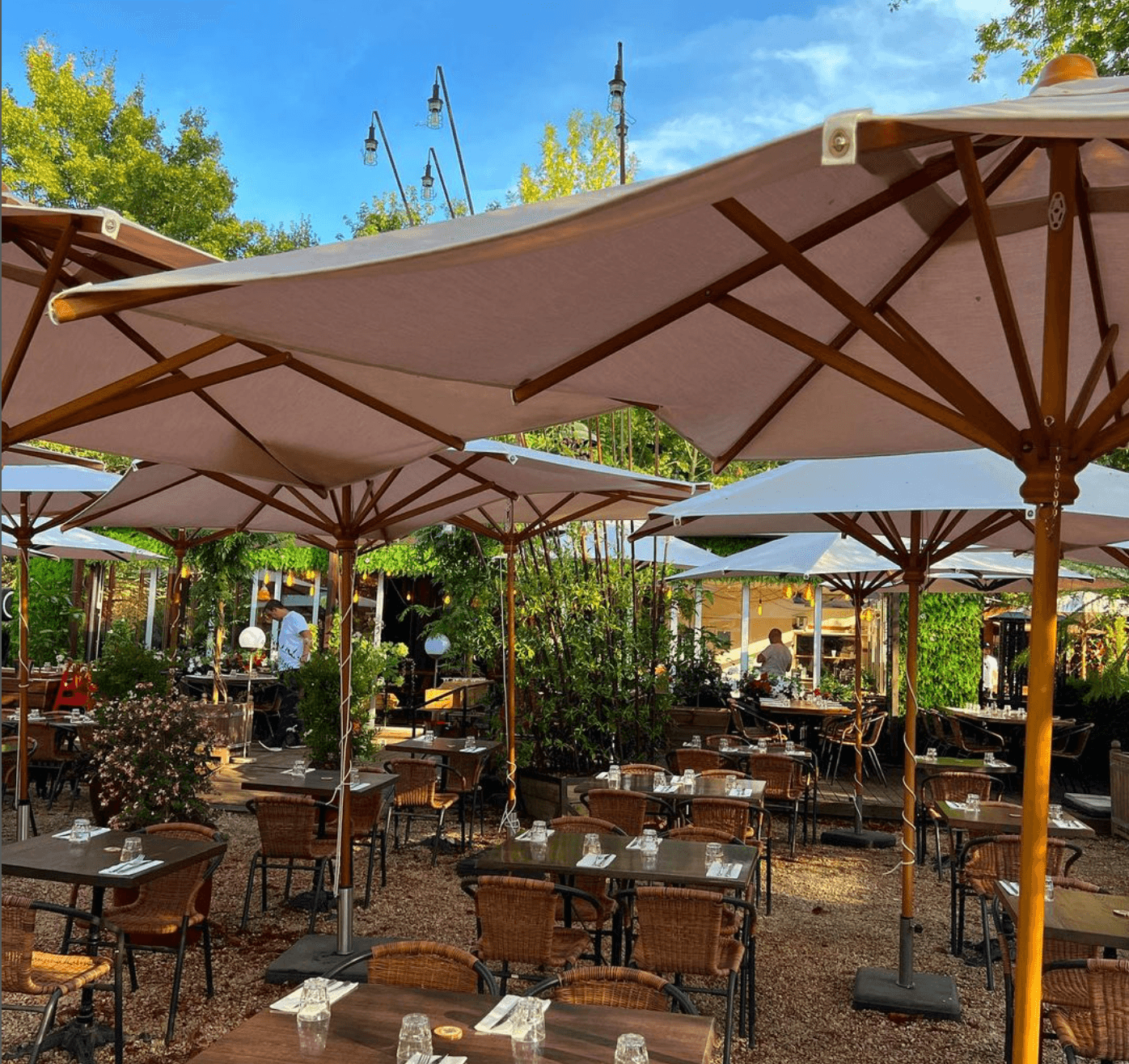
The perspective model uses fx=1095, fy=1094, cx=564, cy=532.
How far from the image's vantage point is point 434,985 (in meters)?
3.92

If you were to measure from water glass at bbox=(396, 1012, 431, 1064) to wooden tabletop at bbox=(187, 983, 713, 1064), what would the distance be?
0.17 ft

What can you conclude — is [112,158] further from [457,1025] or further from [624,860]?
[457,1025]

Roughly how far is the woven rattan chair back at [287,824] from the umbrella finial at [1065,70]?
5726mm

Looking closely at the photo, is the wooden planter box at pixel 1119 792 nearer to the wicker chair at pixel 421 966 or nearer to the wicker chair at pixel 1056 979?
the wicker chair at pixel 1056 979

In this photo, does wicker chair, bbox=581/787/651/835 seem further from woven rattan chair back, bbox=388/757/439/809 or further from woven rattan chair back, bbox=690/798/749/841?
woven rattan chair back, bbox=388/757/439/809

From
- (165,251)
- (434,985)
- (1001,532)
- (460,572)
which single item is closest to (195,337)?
(165,251)

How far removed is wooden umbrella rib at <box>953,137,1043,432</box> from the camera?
207cm

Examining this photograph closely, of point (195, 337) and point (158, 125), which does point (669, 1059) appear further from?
point (158, 125)

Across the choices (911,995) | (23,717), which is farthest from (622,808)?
(23,717)

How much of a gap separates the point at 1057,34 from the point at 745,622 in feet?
32.8

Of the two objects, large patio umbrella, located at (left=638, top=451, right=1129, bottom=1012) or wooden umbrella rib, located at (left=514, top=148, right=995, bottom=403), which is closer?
wooden umbrella rib, located at (left=514, top=148, right=995, bottom=403)

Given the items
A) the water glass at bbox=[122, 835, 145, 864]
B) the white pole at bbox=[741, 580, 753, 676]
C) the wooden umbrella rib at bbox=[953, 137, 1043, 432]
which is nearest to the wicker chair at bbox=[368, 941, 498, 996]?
the water glass at bbox=[122, 835, 145, 864]

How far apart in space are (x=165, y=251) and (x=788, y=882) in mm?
7308

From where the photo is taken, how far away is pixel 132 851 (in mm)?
5250
